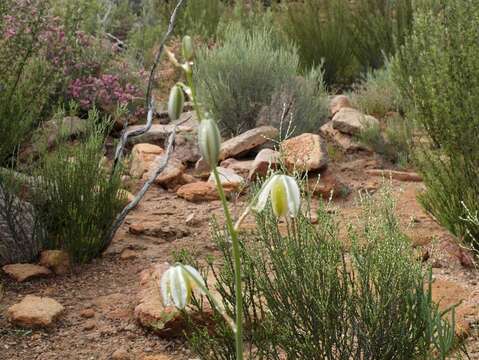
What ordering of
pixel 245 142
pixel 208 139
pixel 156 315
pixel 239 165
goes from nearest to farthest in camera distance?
pixel 208 139 < pixel 156 315 < pixel 239 165 < pixel 245 142

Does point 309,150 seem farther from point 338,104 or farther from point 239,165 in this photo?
point 338,104

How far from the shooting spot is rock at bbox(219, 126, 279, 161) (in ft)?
20.4

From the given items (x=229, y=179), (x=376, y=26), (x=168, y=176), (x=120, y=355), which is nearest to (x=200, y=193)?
(x=229, y=179)

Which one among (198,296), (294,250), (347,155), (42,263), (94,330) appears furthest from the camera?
(347,155)

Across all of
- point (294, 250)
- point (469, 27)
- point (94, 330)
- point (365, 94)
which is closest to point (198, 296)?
point (94, 330)

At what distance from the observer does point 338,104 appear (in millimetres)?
7656

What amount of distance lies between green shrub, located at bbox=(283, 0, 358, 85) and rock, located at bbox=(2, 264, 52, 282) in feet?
17.1

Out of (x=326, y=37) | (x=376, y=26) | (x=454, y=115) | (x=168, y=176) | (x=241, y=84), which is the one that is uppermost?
(x=376, y=26)

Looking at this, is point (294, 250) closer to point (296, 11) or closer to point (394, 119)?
point (394, 119)

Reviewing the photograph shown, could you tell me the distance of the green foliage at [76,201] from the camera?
425 cm

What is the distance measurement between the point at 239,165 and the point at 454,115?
83.9 inches

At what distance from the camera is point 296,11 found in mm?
9070

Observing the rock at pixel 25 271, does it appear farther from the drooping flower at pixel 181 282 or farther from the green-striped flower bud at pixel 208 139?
the green-striped flower bud at pixel 208 139

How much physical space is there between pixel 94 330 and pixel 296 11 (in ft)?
20.3
